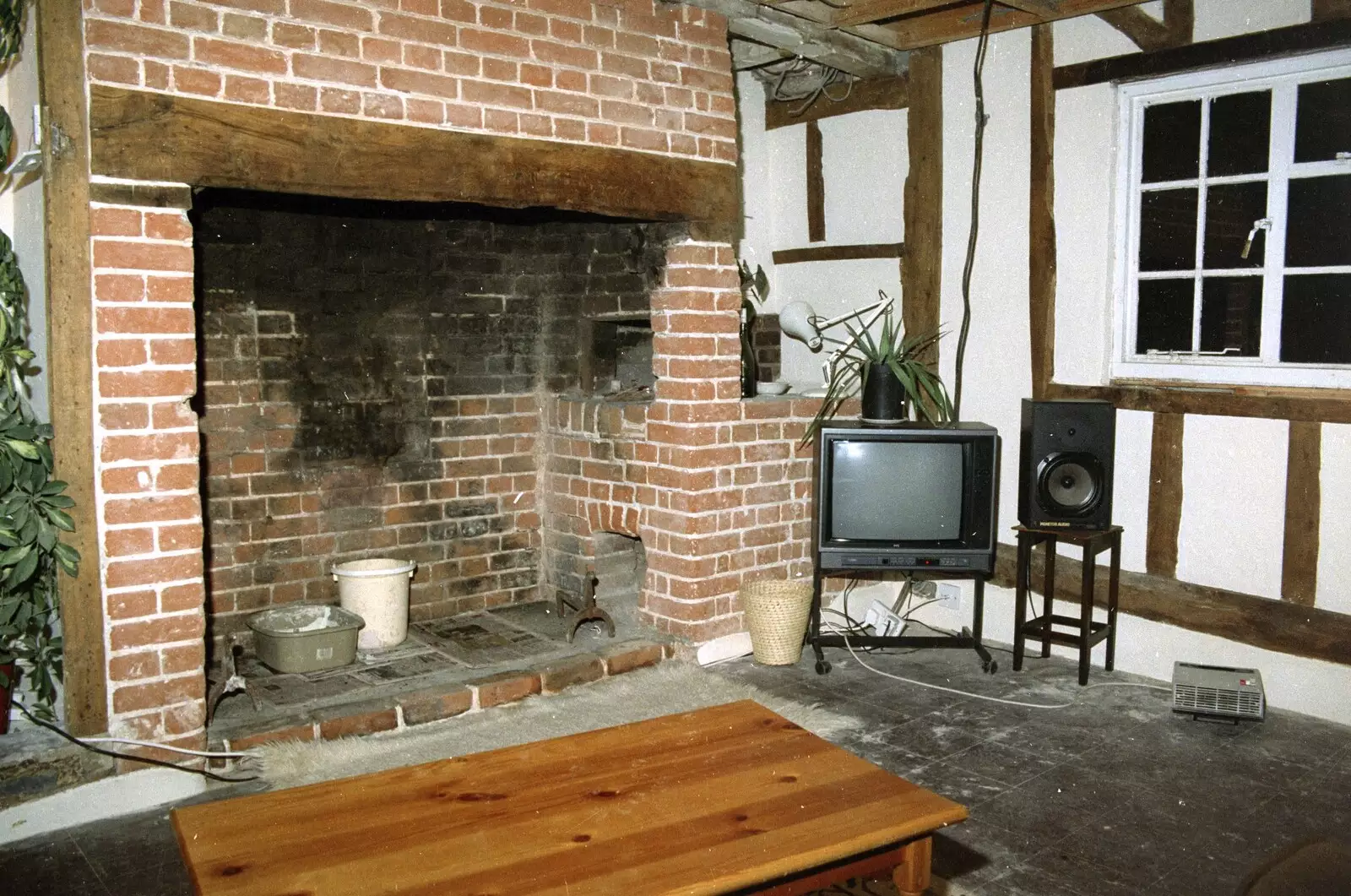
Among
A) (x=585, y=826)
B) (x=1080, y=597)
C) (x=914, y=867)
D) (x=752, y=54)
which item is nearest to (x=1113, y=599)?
(x=1080, y=597)

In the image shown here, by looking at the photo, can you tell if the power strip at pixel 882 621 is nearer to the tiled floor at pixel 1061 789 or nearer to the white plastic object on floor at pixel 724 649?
the tiled floor at pixel 1061 789

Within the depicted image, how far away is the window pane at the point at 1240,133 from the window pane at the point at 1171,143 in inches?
2.3

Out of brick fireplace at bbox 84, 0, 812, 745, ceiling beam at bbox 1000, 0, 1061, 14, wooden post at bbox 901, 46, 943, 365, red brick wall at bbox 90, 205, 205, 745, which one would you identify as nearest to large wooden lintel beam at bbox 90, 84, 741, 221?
brick fireplace at bbox 84, 0, 812, 745

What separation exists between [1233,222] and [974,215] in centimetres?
97

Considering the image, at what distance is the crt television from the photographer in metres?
3.97

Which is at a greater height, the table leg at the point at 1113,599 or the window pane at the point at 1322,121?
the window pane at the point at 1322,121

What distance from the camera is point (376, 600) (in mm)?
4000

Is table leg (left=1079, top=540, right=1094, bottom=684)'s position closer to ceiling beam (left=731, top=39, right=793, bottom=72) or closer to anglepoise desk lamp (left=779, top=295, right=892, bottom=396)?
anglepoise desk lamp (left=779, top=295, right=892, bottom=396)

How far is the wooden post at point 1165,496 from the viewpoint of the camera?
3.91 metres

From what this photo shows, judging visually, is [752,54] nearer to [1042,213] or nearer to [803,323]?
[803,323]

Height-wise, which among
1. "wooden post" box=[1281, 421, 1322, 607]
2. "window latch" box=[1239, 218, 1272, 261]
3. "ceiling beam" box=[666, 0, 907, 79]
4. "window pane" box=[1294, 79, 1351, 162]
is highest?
"ceiling beam" box=[666, 0, 907, 79]

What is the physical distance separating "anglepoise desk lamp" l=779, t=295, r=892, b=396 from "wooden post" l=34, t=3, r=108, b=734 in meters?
2.86

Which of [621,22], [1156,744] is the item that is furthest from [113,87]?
[1156,744]

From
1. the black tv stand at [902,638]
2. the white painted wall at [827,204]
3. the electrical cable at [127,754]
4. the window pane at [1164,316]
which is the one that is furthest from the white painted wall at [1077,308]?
the electrical cable at [127,754]
